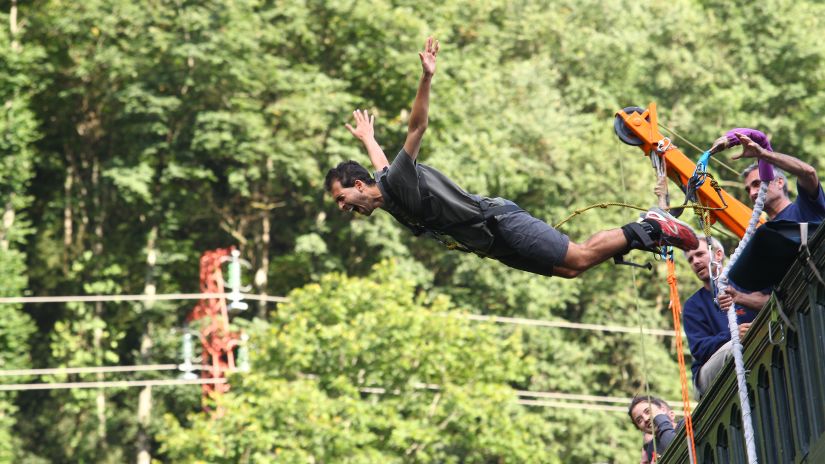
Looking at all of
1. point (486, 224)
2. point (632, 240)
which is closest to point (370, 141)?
point (486, 224)

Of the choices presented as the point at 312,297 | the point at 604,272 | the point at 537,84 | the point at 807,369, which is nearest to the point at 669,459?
the point at 807,369

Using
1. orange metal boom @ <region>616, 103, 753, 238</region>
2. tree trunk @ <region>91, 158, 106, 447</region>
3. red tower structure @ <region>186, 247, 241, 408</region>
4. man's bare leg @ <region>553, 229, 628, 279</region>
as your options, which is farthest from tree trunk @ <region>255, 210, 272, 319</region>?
man's bare leg @ <region>553, 229, 628, 279</region>

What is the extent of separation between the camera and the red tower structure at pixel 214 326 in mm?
28094

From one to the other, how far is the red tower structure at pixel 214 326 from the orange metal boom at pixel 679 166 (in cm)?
1872

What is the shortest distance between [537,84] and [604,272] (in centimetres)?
429

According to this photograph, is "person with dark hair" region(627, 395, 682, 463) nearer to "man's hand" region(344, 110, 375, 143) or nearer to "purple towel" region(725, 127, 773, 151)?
"purple towel" region(725, 127, 773, 151)

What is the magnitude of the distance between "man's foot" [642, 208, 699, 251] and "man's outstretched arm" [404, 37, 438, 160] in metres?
1.29

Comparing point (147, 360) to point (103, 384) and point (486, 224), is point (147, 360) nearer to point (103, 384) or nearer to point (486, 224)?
point (103, 384)

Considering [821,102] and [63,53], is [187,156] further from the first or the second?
[821,102]

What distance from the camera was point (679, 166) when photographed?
8758 mm

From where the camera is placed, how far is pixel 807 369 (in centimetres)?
695

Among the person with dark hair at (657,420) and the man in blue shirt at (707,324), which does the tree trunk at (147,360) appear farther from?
the man in blue shirt at (707,324)

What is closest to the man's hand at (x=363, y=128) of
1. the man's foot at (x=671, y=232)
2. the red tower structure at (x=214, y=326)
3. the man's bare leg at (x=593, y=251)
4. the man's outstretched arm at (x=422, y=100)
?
the man's outstretched arm at (x=422, y=100)

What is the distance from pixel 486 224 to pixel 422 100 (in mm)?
909
